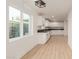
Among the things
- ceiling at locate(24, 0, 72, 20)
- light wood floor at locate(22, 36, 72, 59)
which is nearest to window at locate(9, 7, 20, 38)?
ceiling at locate(24, 0, 72, 20)

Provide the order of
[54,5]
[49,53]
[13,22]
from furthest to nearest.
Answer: [54,5], [49,53], [13,22]

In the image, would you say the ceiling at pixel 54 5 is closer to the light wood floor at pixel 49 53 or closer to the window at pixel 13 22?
the window at pixel 13 22

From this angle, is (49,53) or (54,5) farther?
(54,5)

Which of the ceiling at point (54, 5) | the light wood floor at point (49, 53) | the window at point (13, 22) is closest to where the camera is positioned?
the window at point (13, 22)

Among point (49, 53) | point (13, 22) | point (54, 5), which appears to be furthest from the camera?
point (54, 5)

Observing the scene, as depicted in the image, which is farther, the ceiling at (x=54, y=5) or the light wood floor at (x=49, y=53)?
the ceiling at (x=54, y=5)

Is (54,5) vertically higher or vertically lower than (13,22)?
higher

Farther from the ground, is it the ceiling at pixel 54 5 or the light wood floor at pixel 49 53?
the ceiling at pixel 54 5

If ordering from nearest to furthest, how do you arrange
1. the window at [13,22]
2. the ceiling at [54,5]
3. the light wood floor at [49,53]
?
the window at [13,22] → the light wood floor at [49,53] → the ceiling at [54,5]

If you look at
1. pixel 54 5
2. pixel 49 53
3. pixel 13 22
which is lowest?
pixel 49 53

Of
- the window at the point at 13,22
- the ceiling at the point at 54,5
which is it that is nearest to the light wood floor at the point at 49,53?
the window at the point at 13,22
